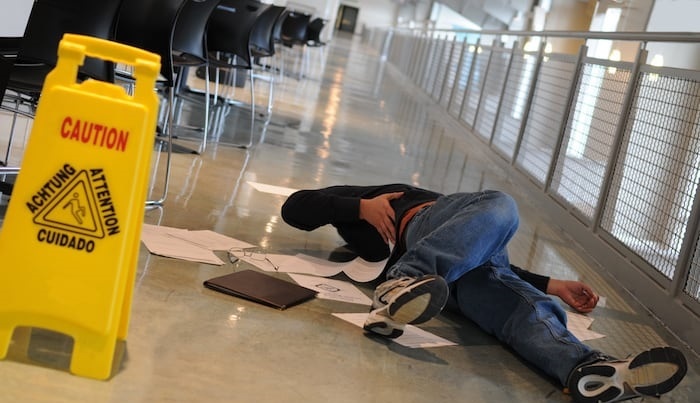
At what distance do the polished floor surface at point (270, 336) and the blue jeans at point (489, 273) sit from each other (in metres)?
0.07

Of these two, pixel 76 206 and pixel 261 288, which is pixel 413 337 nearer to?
pixel 261 288

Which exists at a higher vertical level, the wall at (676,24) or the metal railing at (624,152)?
the wall at (676,24)

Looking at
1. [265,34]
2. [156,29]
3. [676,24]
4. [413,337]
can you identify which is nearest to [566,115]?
[156,29]

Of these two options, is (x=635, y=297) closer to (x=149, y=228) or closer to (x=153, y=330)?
(x=149, y=228)

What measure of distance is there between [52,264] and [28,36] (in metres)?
1.16

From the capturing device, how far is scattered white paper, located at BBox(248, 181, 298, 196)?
3792 mm

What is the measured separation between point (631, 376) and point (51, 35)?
1.83 m

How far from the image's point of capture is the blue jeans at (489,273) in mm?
2213

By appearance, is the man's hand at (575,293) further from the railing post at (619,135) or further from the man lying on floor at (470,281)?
the railing post at (619,135)

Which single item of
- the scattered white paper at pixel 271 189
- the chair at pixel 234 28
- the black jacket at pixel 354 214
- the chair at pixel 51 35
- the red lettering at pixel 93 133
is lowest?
the scattered white paper at pixel 271 189

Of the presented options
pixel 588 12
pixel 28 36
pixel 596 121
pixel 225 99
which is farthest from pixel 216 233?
pixel 588 12

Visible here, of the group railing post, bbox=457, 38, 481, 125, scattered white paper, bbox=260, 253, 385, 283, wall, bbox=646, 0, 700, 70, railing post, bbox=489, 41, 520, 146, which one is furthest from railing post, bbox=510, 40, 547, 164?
scattered white paper, bbox=260, 253, 385, 283

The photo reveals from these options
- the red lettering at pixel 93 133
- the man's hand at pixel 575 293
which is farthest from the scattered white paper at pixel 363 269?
the red lettering at pixel 93 133

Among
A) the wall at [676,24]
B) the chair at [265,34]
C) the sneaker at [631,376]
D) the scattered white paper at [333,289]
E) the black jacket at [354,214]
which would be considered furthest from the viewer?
the chair at [265,34]
